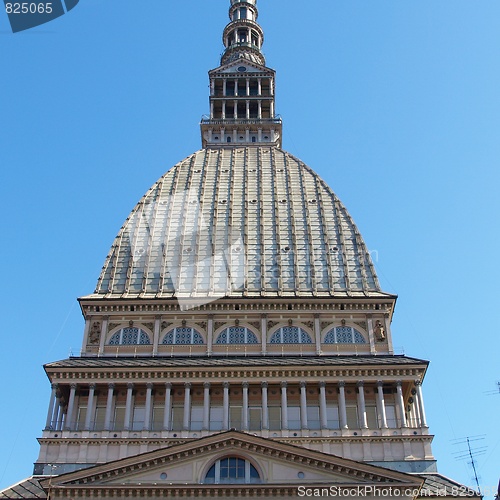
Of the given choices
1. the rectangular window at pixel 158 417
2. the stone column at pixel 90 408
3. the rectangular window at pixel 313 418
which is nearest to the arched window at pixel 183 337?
the rectangular window at pixel 158 417

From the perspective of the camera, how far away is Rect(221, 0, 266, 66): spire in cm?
8844

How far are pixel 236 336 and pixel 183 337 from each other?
383 cm

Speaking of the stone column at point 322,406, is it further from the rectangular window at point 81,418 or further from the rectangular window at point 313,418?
the rectangular window at point 81,418

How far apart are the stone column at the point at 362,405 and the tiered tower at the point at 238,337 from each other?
0.48ft

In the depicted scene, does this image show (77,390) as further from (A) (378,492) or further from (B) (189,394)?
(A) (378,492)

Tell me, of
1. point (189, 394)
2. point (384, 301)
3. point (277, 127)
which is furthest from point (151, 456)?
point (277, 127)

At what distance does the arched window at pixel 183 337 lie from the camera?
56.2m

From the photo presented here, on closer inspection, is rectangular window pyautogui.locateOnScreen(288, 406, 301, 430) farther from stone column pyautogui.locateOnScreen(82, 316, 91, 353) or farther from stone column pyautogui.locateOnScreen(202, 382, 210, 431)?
stone column pyautogui.locateOnScreen(82, 316, 91, 353)

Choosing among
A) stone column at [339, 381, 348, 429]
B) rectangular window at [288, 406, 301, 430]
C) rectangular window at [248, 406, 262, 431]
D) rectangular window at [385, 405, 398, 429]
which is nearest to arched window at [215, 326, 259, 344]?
rectangular window at [248, 406, 262, 431]

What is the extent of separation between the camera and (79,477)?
40.8 m

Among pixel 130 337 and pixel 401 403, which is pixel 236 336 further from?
pixel 401 403

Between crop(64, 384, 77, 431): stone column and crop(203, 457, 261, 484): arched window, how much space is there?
514 inches

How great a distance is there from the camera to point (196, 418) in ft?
170

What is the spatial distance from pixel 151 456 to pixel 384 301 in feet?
76.9
